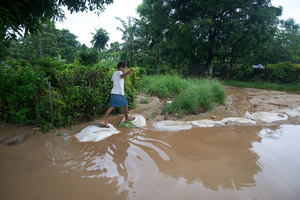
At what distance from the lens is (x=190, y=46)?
44.4ft

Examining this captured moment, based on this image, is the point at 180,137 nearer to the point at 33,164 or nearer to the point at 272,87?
the point at 33,164

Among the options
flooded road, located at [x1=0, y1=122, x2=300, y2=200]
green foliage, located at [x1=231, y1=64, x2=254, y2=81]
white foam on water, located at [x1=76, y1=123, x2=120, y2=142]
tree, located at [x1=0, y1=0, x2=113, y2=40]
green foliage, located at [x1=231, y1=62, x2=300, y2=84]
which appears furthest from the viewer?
green foliage, located at [x1=231, y1=64, x2=254, y2=81]

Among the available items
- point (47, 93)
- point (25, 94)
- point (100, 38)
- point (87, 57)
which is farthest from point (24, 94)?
point (100, 38)

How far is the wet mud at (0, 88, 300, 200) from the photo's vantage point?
1967 millimetres

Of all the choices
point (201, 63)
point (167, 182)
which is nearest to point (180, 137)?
point (167, 182)

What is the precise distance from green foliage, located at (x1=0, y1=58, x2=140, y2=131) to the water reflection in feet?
2.88

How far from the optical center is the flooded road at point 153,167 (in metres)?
1.96

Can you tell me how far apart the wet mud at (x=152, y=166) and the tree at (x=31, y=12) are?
2035mm

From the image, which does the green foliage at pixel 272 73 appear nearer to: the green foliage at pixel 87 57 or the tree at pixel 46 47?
the green foliage at pixel 87 57

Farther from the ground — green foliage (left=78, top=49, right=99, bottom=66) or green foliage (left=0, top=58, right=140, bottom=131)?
green foliage (left=78, top=49, right=99, bottom=66)

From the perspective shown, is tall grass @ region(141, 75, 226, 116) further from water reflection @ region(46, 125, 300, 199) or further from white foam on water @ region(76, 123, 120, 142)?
white foam on water @ region(76, 123, 120, 142)

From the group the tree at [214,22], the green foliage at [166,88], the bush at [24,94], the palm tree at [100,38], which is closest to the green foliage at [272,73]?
the tree at [214,22]

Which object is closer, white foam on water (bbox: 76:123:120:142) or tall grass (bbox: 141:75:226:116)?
white foam on water (bbox: 76:123:120:142)

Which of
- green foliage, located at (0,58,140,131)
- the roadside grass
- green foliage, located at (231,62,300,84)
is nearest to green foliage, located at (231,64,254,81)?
green foliage, located at (231,62,300,84)
